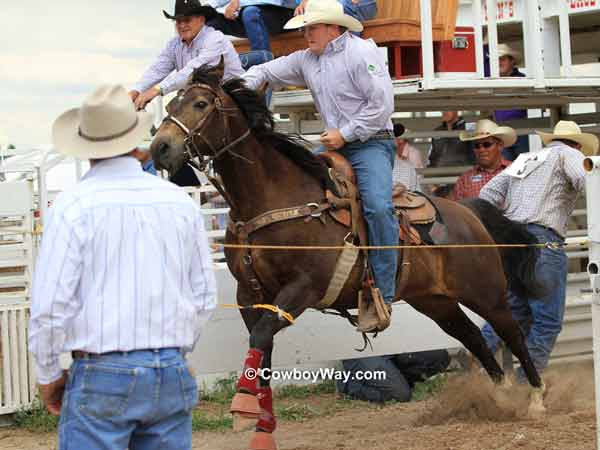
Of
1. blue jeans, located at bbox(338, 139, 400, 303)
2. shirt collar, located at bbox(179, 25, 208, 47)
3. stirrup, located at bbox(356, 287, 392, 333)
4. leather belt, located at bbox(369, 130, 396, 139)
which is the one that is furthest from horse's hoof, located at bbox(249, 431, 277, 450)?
shirt collar, located at bbox(179, 25, 208, 47)

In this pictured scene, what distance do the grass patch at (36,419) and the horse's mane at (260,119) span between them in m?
2.73

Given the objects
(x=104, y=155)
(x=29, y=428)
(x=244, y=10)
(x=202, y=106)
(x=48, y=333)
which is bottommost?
(x=29, y=428)

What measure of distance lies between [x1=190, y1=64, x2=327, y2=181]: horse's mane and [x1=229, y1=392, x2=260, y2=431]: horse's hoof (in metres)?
1.54

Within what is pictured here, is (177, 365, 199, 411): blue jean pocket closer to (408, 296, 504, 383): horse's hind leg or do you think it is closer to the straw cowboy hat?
(408, 296, 504, 383): horse's hind leg

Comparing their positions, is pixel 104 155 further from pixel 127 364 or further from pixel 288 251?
pixel 288 251

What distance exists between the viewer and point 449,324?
7848 millimetres

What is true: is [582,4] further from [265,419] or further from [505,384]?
[265,419]

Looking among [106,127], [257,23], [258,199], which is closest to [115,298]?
[106,127]

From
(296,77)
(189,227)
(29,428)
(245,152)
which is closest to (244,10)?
(296,77)

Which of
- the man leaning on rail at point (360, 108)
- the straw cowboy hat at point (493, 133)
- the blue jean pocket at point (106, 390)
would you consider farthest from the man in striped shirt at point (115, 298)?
the straw cowboy hat at point (493, 133)

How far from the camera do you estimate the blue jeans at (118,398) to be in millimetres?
3193

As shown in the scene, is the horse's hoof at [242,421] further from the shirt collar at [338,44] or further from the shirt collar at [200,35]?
the shirt collar at [200,35]

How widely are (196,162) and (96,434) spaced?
318cm

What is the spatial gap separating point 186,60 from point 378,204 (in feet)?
6.95
